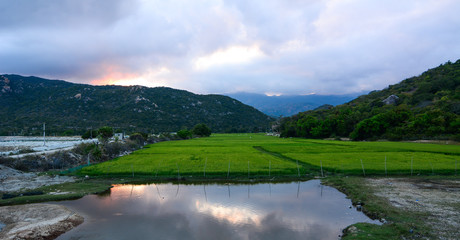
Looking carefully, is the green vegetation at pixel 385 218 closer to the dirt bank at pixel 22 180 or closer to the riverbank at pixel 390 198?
the riverbank at pixel 390 198

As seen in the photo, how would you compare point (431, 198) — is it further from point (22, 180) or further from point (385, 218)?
point (22, 180)

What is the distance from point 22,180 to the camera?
25.8m

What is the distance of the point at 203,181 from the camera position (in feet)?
88.3

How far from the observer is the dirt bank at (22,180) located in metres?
23.1

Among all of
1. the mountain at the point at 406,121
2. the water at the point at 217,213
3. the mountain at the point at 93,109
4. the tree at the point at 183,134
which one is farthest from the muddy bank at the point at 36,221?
the mountain at the point at 93,109

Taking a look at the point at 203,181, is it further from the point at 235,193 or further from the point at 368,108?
the point at 368,108

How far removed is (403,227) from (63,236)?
18.9m

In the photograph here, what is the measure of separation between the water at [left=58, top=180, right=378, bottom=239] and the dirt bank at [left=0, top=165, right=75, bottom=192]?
714 cm

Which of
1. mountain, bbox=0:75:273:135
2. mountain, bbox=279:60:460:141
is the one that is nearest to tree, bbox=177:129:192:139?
mountain, bbox=0:75:273:135

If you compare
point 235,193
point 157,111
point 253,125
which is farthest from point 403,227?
point 253,125

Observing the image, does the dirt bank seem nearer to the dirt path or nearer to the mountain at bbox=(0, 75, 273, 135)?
the dirt path

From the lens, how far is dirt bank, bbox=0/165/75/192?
2314 centimetres

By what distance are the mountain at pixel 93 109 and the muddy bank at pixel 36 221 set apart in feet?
348

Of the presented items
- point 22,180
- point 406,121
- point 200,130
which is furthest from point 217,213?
point 200,130
